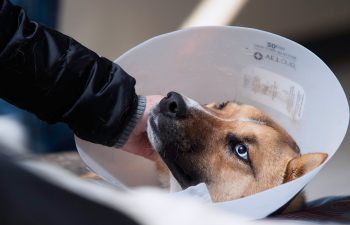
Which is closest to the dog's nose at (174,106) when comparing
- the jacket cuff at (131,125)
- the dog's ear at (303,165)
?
the jacket cuff at (131,125)

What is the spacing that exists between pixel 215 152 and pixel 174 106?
350 mm

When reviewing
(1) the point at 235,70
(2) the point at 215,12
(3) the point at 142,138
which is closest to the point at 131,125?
(3) the point at 142,138

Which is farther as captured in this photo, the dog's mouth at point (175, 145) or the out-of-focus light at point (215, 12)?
the out-of-focus light at point (215, 12)

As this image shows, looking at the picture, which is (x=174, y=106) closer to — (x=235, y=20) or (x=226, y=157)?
(x=226, y=157)

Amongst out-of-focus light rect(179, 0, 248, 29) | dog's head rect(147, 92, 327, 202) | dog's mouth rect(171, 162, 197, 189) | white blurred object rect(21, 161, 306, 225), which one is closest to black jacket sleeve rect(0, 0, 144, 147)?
dog's head rect(147, 92, 327, 202)

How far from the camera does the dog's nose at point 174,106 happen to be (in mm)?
1453

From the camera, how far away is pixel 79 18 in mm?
1933

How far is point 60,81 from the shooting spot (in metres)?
1.32

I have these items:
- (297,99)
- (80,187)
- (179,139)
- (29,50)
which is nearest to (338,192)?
(297,99)

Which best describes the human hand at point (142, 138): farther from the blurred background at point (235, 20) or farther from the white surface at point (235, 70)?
the blurred background at point (235, 20)

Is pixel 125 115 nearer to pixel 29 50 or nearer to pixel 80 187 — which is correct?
pixel 29 50

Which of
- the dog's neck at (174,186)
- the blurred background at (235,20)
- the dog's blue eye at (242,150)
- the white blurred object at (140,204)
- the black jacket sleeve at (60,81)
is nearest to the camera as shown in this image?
the white blurred object at (140,204)

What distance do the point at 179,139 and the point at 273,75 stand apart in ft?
2.89

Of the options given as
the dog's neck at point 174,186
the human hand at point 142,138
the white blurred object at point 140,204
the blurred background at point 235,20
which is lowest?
the dog's neck at point 174,186
